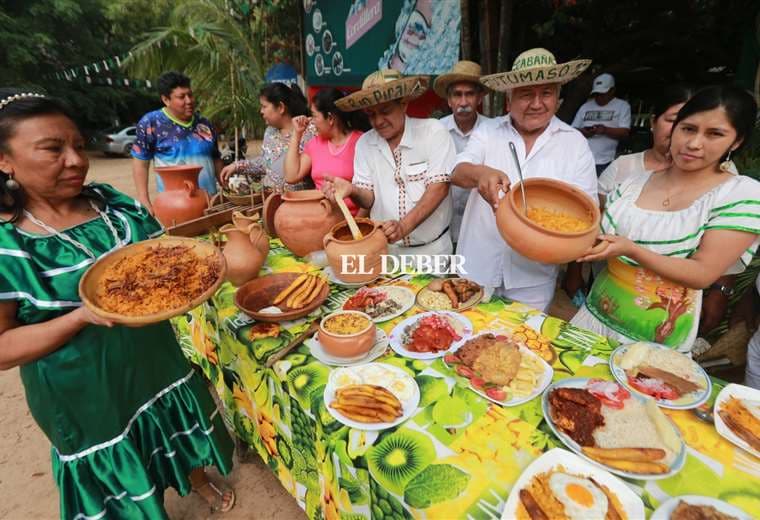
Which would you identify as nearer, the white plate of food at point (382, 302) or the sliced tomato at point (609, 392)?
the sliced tomato at point (609, 392)

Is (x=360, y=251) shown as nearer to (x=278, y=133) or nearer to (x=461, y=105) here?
(x=461, y=105)

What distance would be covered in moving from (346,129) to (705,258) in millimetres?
2454

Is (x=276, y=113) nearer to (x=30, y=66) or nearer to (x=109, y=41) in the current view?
(x=30, y=66)

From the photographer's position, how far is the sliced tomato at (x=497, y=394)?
1.23 meters

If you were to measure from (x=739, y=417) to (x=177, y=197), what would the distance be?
305 centimetres

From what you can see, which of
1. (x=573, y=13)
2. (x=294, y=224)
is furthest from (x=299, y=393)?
(x=573, y=13)

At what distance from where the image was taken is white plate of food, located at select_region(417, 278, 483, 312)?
1.78 metres

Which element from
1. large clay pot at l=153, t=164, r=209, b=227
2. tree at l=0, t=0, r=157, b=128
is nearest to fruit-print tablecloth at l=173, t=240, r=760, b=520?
large clay pot at l=153, t=164, r=209, b=227

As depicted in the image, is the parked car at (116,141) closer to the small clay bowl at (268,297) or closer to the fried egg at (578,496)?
the small clay bowl at (268,297)

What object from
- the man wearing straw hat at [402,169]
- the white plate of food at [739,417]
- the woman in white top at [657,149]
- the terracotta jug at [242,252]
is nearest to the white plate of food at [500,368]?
the white plate of food at [739,417]

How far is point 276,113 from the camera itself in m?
3.62

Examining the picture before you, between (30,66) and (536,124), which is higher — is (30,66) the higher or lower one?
the higher one

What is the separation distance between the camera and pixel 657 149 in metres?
2.52

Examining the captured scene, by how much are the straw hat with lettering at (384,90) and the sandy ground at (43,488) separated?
8.01ft
